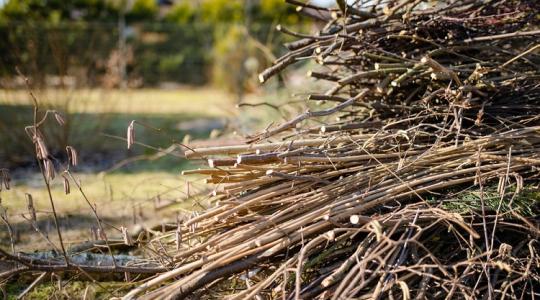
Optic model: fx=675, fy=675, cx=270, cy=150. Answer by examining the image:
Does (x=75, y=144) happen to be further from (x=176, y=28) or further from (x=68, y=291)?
(x=176, y=28)

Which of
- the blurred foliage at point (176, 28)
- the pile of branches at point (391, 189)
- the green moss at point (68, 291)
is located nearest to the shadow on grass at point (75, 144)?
the green moss at point (68, 291)

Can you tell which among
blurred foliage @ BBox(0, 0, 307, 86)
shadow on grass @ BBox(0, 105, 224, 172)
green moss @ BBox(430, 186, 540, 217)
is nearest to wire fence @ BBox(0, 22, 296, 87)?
blurred foliage @ BBox(0, 0, 307, 86)

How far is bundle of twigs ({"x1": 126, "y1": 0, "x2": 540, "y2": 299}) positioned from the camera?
2729mm

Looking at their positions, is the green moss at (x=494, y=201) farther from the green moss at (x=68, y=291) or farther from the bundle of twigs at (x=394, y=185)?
the green moss at (x=68, y=291)

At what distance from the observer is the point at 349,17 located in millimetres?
3803

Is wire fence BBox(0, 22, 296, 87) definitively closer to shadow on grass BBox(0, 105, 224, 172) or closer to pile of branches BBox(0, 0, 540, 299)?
shadow on grass BBox(0, 105, 224, 172)

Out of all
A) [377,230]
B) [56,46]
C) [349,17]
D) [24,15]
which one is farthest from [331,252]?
[24,15]

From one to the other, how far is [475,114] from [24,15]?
239 inches

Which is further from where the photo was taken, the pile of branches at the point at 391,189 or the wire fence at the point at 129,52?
the wire fence at the point at 129,52

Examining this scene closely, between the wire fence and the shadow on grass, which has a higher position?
the wire fence

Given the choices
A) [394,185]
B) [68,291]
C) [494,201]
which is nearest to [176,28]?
[68,291]

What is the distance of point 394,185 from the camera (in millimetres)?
2963

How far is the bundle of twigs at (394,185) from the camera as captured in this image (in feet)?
8.95

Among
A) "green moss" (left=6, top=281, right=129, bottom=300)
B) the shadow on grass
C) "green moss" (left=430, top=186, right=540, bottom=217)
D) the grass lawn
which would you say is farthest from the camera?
the shadow on grass
